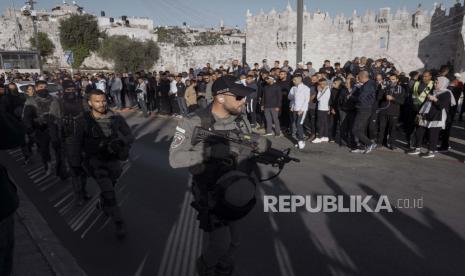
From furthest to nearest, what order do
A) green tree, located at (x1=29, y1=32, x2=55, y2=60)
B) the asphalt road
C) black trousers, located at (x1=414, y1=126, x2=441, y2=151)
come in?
green tree, located at (x1=29, y1=32, x2=55, y2=60), black trousers, located at (x1=414, y1=126, x2=441, y2=151), the asphalt road

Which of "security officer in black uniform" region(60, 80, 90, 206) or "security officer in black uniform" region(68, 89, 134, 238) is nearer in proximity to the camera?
"security officer in black uniform" region(68, 89, 134, 238)

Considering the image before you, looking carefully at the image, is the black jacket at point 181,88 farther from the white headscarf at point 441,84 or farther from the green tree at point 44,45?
the green tree at point 44,45

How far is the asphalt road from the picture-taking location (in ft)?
11.7

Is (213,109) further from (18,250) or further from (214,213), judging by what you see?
(18,250)

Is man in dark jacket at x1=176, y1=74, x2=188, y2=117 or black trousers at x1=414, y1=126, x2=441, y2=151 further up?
man in dark jacket at x1=176, y1=74, x2=188, y2=117

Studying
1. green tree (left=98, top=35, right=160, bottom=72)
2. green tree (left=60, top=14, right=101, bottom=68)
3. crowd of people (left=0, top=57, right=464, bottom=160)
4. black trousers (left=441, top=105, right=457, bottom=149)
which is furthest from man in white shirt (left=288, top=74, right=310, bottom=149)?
green tree (left=60, top=14, right=101, bottom=68)

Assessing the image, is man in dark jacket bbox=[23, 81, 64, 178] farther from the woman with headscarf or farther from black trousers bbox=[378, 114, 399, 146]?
the woman with headscarf

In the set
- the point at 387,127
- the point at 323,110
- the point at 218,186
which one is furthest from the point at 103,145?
the point at 387,127

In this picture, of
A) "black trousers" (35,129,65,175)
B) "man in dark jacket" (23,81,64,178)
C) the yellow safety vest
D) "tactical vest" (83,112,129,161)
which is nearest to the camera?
"tactical vest" (83,112,129,161)

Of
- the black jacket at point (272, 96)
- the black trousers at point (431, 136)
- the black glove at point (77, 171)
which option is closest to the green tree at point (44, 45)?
the black jacket at point (272, 96)

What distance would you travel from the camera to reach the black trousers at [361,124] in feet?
25.5

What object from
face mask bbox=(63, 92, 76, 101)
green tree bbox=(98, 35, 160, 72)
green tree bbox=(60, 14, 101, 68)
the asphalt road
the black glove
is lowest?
the asphalt road

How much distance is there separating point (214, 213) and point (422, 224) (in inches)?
120

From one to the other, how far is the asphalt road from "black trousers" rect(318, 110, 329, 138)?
7.16 ft
